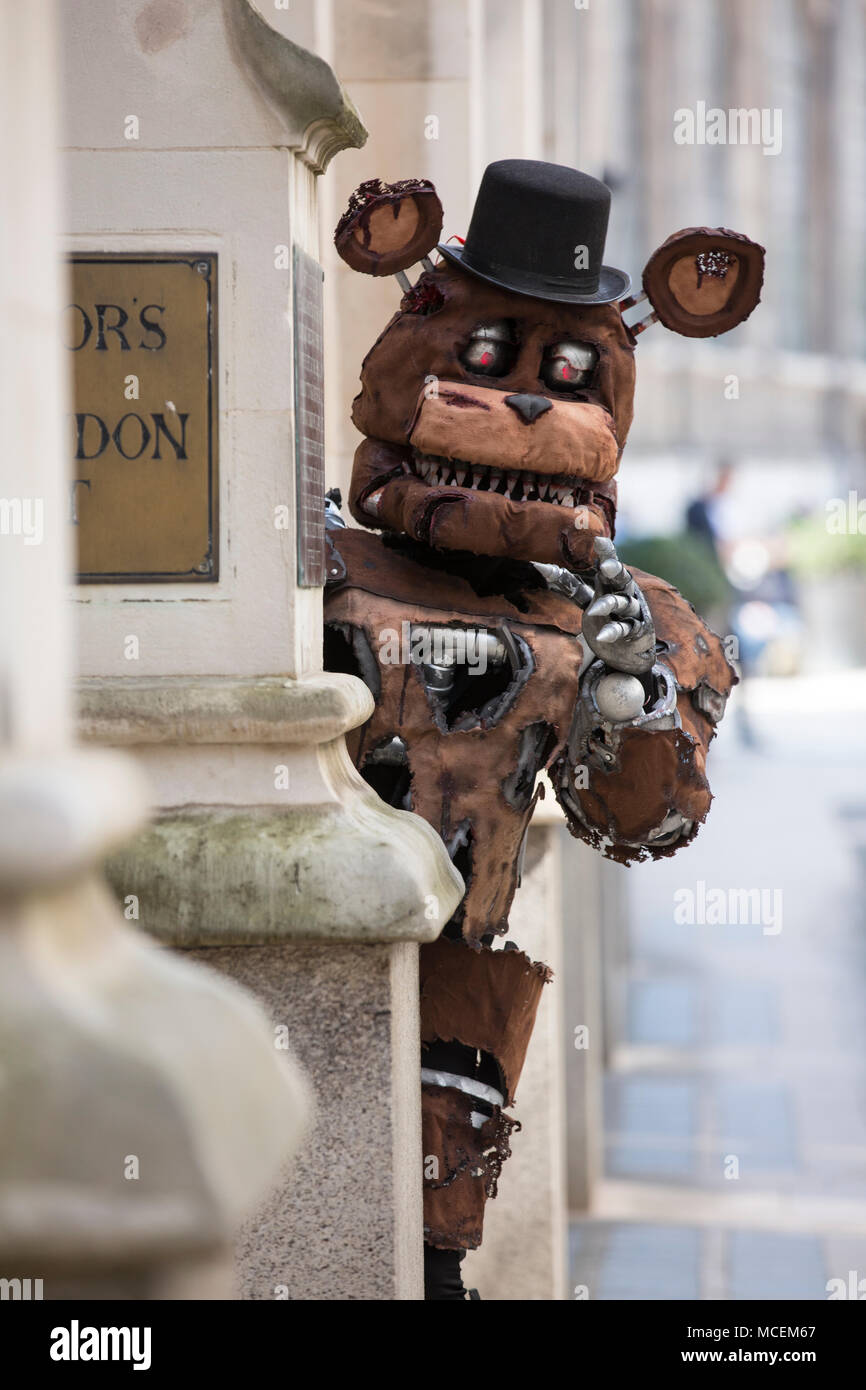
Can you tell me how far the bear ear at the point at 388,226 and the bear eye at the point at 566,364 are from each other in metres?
0.33

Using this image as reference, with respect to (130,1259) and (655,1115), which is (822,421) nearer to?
(655,1115)

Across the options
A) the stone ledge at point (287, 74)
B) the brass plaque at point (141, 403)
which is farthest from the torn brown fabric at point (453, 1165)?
the stone ledge at point (287, 74)

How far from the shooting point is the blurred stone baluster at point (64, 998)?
1485 millimetres

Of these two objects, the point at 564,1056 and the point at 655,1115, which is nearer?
the point at 564,1056

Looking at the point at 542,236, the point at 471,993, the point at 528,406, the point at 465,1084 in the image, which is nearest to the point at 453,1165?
the point at 465,1084

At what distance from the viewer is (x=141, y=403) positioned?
10.1 ft

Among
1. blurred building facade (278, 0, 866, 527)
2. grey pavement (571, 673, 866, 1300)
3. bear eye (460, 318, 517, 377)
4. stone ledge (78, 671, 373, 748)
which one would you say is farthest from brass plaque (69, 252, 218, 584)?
blurred building facade (278, 0, 866, 527)

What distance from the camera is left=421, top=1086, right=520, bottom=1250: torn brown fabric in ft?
11.6

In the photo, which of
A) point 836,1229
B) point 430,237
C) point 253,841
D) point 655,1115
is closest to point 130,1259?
point 253,841

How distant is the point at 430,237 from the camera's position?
12.0 ft

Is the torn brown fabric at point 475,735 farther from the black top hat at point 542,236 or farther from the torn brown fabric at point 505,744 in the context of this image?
the black top hat at point 542,236

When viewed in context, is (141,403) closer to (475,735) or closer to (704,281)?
(475,735)

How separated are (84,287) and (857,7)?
3678 centimetres

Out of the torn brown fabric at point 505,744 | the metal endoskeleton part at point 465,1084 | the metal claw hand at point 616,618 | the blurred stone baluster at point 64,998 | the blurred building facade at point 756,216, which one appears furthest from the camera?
the blurred building facade at point 756,216
